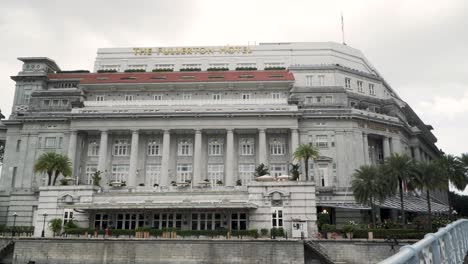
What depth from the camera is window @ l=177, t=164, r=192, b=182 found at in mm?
74931

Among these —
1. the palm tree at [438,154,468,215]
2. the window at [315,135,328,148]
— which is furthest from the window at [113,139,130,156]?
the palm tree at [438,154,468,215]

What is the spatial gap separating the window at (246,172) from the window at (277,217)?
17.2 m

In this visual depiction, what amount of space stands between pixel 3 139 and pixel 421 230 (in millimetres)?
77346

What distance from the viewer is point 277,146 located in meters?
76.6

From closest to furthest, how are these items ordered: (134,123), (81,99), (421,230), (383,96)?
(421,230) < (134,123) < (81,99) < (383,96)

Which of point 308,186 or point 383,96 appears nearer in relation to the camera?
point 308,186

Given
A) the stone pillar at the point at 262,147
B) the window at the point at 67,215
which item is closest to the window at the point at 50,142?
the window at the point at 67,215

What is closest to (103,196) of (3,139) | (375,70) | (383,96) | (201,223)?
(201,223)

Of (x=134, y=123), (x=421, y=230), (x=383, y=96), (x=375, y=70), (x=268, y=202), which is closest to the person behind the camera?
(x=421, y=230)

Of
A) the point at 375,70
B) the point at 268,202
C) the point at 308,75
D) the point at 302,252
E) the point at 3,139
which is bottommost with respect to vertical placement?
the point at 302,252

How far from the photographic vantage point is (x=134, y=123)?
75062 millimetres

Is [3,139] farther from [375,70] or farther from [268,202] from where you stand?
[375,70]

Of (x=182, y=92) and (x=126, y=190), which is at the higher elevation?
(x=182, y=92)

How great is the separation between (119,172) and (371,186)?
42.7 m
